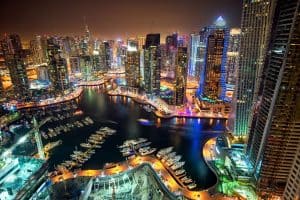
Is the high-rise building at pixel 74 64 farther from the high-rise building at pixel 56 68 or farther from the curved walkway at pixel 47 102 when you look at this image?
the curved walkway at pixel 47 102

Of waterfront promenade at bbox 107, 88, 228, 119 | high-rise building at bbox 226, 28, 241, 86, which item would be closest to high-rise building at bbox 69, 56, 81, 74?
waterfront promenade at bbox 107, 88, 228, 119

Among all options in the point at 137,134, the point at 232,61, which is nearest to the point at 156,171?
the point at 137,134

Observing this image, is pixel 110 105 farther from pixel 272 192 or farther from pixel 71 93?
pixel 272 192

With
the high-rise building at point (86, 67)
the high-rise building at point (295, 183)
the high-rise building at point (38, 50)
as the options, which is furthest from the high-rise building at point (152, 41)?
the high-rise building at point (38, 50)

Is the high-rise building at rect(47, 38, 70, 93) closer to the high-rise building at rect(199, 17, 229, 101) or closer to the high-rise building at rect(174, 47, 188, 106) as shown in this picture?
the high-rise building at rect(174, 47, 188, 106)

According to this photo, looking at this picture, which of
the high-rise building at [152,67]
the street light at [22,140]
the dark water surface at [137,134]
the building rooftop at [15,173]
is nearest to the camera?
the building rooftop at [15,173]
